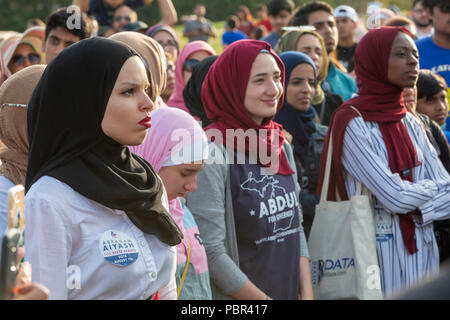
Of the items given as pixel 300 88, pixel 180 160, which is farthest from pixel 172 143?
pixel 300 88

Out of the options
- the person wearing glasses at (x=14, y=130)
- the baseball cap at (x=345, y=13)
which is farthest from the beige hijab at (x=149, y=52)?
the baseball cap at (x=345, y=13)

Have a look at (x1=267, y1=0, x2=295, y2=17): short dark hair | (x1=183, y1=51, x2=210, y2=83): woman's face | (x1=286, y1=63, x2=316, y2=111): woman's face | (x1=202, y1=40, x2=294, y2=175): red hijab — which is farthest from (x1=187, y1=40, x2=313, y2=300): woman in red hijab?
(x1=267, y1=0, x2=295, y2=17): short dark hair

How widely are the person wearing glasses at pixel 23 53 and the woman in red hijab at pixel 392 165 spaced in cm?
281

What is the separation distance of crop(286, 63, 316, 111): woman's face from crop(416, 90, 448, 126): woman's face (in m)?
0.89

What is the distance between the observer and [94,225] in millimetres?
2164

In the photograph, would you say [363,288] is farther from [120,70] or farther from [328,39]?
[328,39]

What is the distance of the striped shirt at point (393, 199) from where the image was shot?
3721 millimetres

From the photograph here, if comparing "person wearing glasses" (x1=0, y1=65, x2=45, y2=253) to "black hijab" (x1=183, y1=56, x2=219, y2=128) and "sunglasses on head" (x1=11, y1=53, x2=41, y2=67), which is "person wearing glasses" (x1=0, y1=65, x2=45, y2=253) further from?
"sunglasses on head" (x1=11, y1=53, x2=41, y2=67)

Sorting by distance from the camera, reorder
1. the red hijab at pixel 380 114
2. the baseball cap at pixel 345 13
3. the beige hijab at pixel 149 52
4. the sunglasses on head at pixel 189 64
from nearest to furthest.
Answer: the beige hijab at pixel 149 52
the red hijab at pixel 380 114
the sunglasses on head at pixel 189 64
the baseball cap at pixel 345 13

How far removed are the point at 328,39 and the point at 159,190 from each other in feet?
13.5

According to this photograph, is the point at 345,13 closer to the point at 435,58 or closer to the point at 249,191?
the point at 435,58

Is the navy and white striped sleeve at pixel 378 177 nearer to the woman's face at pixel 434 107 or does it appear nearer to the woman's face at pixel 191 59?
the woman's face at pixel 434 107

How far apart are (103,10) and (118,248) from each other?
5.51 metres
